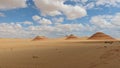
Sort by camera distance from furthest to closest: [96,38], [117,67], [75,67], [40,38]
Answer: [40,38] < [96,38] < [75,67] < [117,67]

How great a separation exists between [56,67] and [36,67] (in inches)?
44.5

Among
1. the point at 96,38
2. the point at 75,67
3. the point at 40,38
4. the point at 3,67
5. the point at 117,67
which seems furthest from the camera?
the point at 40,38

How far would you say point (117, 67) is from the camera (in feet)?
32.0

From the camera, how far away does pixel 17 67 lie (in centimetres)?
1124

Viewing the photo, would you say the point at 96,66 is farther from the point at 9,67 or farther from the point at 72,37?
the point at 72,37

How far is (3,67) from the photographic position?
11164 millimetres

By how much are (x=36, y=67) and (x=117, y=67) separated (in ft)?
14.0

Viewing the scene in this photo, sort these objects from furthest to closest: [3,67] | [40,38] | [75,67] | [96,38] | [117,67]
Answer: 1. [40,38]
2. [96,38]
3. [3,67]
4. [75,67]
5. [117,67]

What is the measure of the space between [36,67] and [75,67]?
7.09 feet

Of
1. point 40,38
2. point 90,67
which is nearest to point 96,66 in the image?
point 90,67

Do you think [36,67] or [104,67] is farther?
[36,67]

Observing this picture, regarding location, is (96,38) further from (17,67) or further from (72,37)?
(17,67)

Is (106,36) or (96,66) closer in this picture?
(96,66)

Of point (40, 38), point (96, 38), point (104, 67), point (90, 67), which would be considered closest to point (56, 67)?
point (90, 67)
